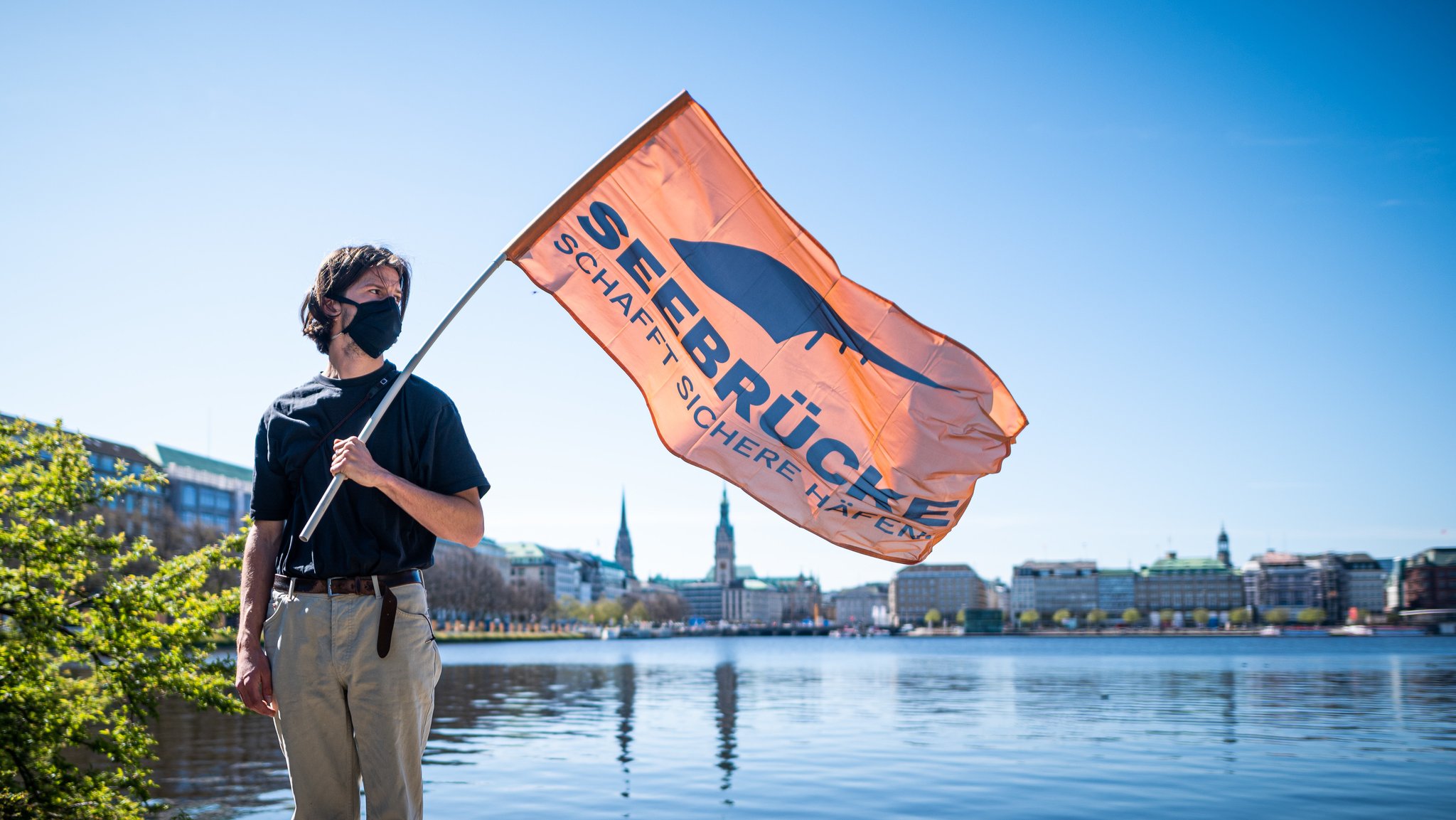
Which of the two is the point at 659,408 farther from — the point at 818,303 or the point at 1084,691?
the point at 1084,691

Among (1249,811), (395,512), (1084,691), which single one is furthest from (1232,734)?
(395,512)

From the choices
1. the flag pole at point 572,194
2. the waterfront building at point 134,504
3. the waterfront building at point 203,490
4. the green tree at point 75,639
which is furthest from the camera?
the waterfront building at point 203,490

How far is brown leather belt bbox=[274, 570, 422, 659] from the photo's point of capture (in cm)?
421

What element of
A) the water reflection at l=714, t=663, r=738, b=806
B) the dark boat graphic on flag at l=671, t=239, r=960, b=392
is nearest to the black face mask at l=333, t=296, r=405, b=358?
the dark boat graphic on flag at l=671, t=239, r=960, b=392

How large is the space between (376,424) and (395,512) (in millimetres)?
372

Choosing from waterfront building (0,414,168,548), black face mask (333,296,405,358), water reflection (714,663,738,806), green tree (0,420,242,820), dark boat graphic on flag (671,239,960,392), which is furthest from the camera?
waterfront building (0,414,168,548)

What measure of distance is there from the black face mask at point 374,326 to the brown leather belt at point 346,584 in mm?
933

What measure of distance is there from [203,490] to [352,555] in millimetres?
132299

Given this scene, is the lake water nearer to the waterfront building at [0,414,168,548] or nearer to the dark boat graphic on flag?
the dark boat graphic on flag

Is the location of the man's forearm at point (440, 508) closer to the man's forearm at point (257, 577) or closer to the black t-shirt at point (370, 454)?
the black t-shirt at point (370, 454)

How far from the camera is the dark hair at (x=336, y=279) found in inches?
183

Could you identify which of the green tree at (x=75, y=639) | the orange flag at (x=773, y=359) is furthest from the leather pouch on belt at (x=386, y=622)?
the green tree at (x=75, y=639)

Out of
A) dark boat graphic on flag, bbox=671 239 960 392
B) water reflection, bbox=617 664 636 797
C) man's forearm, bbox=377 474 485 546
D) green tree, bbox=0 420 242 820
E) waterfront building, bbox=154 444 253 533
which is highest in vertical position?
waterfront building, bbox=154 444 253 533

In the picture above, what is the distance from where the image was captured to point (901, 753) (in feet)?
81.5
